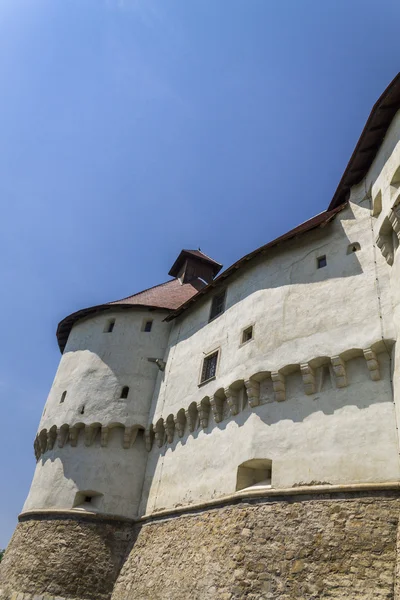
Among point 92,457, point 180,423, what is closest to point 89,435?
point 92,457

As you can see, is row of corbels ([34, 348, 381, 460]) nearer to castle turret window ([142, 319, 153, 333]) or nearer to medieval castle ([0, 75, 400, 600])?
medieval castle ([0, 75, 400, 600])

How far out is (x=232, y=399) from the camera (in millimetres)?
A: 13023

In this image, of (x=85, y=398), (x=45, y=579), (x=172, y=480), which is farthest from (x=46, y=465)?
(x=172, y=480)

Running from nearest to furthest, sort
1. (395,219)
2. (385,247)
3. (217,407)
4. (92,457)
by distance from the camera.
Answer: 1. (395,219)
2. (385,247)
3. (217,407)
4. (92,457)

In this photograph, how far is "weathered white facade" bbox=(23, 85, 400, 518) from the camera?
10.1m

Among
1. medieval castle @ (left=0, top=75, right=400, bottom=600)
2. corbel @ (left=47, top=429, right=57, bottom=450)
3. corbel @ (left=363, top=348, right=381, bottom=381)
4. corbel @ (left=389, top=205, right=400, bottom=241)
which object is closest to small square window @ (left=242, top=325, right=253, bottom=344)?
medieval castle @ (left=0, top=75, right=400, bottom=600)

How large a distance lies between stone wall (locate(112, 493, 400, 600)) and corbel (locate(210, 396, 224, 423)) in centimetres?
255

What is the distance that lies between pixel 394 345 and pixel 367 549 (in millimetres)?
3908

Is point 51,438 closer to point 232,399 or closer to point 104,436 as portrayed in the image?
point 104,436

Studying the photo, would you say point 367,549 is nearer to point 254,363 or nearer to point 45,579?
point 254,363

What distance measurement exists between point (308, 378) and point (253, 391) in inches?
70.0

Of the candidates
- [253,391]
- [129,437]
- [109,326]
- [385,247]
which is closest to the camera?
[385,247]

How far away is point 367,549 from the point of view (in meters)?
8.28

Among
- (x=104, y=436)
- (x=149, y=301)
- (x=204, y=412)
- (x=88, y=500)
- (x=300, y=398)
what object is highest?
(x=149, y=301)
